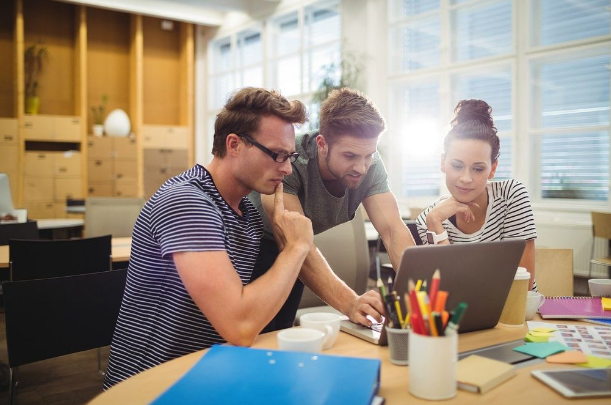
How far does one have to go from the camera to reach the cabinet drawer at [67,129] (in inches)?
353

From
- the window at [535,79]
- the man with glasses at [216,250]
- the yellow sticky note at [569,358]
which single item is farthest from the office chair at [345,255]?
the window at [535,79]

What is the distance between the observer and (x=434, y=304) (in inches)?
36.4

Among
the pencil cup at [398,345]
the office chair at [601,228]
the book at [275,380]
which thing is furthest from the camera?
the office chair at [601,228]

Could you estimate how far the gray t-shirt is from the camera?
6.37ft

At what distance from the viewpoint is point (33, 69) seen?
932cm

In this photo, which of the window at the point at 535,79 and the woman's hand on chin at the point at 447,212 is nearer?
the woman's hand on chin at the point at 447,212

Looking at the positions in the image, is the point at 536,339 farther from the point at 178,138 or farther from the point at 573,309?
the point at 178,138

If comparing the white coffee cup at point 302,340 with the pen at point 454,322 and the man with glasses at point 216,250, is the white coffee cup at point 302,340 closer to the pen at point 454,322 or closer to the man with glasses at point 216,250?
the man with glasses at point 216,250

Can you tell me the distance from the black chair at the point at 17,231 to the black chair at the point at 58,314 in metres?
2.17

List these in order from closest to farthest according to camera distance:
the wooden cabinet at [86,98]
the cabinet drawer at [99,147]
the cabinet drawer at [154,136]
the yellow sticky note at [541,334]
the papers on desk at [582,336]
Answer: the papers on desk at [582,336] < the yellow sticky note at [541,334] < the wooden cabinet at [86,98] < the cabinet drawer at [99,147] < the cabinet drawer at [154,136]

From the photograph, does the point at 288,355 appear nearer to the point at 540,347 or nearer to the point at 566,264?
the point at 540,347

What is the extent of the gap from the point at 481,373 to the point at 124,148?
918 cm

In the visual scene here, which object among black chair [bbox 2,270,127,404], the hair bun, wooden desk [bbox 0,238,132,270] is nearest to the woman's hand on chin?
the hair bun

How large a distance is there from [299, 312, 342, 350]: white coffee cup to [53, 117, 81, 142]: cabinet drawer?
8.83 metres
